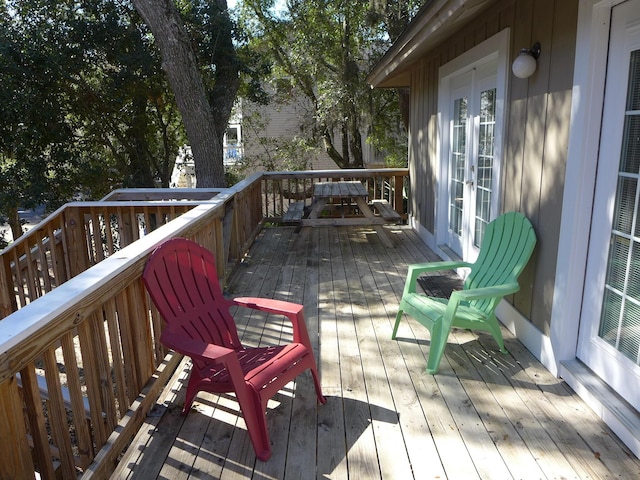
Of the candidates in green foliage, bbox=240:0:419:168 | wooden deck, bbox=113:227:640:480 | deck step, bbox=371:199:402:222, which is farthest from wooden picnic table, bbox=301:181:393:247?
green foliage, bbox=240:0:419:168

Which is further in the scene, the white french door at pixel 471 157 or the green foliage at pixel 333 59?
the green foliage at pixel 333 59

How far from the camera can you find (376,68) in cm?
636

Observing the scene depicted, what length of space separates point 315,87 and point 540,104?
1053cm

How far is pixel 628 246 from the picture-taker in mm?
2191

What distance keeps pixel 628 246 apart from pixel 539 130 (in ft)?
3.22

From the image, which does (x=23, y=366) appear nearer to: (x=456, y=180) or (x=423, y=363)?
(x=423, y=363)

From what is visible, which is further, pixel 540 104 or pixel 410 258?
pixel 410 258

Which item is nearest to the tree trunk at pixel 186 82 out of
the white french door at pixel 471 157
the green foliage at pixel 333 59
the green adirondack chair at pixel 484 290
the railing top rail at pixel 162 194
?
the railing top rail at pixel 162 194

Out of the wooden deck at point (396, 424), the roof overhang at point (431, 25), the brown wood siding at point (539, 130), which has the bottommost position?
the wooden deck at point (396, 424)

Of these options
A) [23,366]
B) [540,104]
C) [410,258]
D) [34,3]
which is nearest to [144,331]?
[23,366]

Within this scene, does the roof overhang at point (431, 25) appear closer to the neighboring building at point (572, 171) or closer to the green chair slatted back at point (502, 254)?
the neighboring building at point (572, 171)

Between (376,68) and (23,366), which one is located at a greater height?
(376,68)

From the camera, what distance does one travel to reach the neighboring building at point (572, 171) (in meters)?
2.18

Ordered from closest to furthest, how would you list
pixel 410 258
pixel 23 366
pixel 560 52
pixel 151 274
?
pixel 23 366
pixel 151 274
pixel 560 52
pixel 410 258
